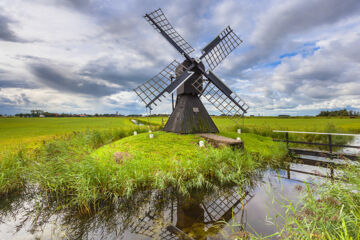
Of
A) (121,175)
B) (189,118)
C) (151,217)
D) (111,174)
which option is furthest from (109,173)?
(189,118)

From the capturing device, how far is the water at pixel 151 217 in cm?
323

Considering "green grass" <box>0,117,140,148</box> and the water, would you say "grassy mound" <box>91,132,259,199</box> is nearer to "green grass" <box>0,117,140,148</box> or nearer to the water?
the water

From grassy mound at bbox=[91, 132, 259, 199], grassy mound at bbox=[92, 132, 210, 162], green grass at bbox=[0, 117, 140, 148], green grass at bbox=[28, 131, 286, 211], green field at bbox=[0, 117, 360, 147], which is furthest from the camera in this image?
green field at bbox=[0, 117, 360, 147]

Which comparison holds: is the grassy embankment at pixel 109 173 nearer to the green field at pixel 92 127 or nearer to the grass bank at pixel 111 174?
the grass bank at pixel 111 174

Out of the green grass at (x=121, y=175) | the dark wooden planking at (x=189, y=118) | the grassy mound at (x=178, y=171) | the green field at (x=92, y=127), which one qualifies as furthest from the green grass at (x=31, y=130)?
the dark wooden planking at (x=189, y=118)

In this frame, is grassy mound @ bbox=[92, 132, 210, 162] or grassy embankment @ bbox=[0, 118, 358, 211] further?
grassy mound @ bbox=[92, 132, 210, 162]

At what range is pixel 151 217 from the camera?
12.2ft

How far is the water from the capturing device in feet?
10.6

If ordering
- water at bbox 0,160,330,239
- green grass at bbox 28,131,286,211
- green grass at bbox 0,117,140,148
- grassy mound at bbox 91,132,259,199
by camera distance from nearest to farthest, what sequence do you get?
water at bbox 0,160,330,239 < green grass at bbox 28,131,286,211 < grassy mound at bbox 91,132,259,199 < green grass at bbox 0,117,140,148

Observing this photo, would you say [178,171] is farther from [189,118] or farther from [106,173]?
[189,118]

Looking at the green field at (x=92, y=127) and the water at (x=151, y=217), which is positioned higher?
the green field at (x=92, y=127)

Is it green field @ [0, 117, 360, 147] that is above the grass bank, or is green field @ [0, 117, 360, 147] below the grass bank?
above

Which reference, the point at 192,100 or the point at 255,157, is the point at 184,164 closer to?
the point at 255,157

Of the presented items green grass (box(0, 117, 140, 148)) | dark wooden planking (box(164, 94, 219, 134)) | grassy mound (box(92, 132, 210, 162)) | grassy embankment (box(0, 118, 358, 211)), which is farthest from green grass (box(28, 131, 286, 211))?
green grass (box(0, 117, 140, 148))
